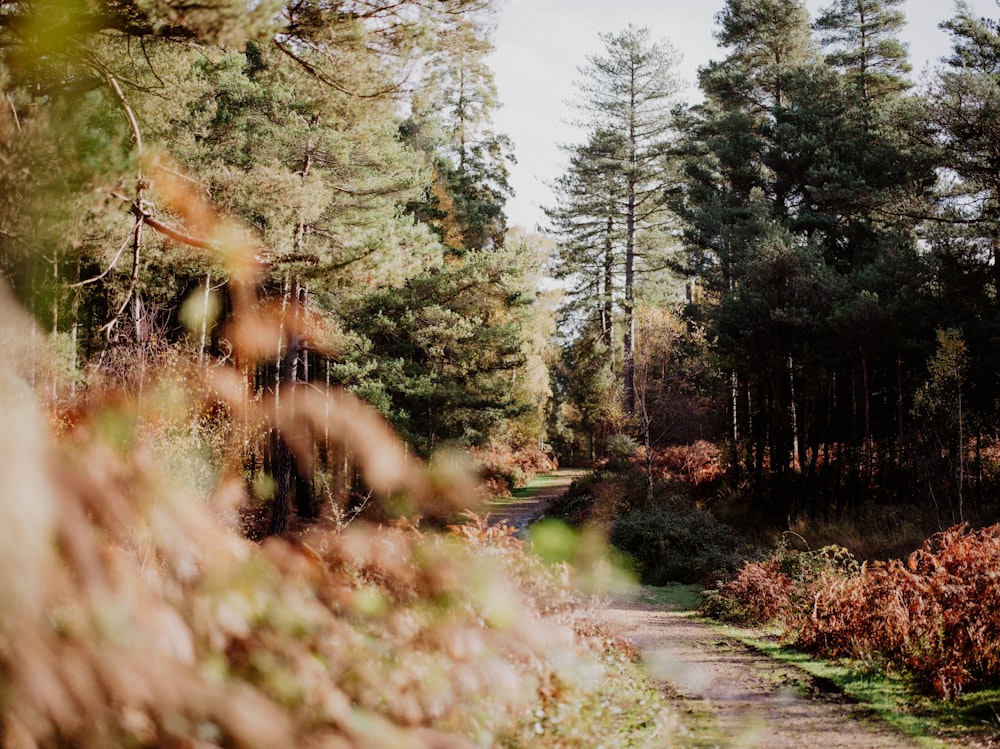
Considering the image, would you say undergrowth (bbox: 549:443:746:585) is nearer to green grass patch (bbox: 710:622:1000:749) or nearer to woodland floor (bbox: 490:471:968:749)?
woodland floor (bbox: 490:471:968:749)

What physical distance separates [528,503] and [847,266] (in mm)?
13706

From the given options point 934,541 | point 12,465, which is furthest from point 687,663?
point 934,541

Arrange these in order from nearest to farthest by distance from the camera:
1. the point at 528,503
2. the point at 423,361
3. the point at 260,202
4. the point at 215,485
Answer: the point at 260,202 → the point at 215,485 → the point at 423,361 → the point at 528,503

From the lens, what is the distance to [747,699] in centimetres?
607

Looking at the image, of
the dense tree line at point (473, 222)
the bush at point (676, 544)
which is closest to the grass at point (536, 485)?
the dense tree line at point (473, 222)

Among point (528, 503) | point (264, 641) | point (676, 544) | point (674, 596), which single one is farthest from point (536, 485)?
point (264, 641)

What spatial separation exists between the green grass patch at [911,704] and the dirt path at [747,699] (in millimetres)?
138

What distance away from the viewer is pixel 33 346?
10773 mm

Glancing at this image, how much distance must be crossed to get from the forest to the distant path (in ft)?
3.29

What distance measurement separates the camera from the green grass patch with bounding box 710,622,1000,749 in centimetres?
501

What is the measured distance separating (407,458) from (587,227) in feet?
64.4

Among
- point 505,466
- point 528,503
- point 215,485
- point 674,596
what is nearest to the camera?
point 674,596

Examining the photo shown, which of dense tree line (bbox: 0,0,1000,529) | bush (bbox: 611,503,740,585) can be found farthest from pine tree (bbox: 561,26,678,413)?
bush (bbox: 611,503,740,585)

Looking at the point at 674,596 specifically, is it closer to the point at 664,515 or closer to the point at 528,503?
the point at 664,515
